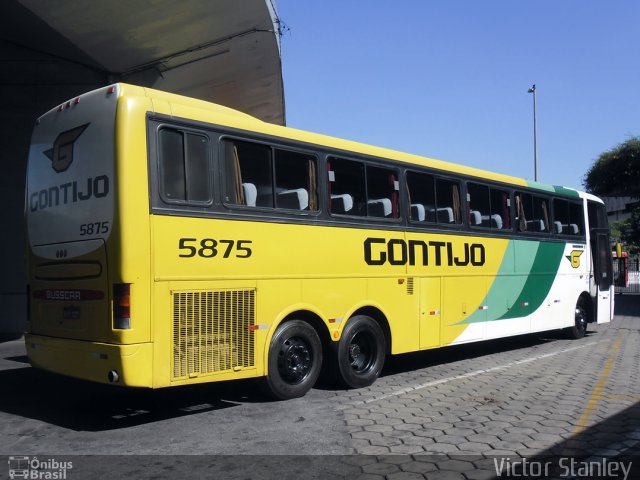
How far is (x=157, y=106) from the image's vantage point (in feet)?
21.2

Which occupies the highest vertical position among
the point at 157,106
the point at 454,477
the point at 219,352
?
the point at 157,106

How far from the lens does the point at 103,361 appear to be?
6.08 m

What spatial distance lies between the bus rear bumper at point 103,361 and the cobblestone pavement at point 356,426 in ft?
1.90

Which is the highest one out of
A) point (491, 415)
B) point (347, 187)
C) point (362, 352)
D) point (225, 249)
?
point (347, 187)

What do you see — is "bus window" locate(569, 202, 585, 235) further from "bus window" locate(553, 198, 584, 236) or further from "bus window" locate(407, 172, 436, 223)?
"bus window" locate(407, 172, 436, 223)

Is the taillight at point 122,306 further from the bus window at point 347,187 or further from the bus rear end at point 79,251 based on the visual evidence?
the bus window at point 347,187

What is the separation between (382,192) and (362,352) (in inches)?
91.3

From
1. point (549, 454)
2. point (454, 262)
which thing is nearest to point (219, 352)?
point (549, 454)

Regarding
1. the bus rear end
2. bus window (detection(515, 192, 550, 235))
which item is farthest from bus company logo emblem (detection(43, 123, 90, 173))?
bus window (detection(515, 192, 550, 235))

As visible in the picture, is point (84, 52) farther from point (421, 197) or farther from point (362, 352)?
point (362, 352)

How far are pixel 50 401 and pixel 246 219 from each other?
11.3ft

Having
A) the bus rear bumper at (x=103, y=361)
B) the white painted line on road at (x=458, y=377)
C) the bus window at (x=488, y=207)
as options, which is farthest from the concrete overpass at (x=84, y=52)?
the white painted line on road at (x=458, y=377)

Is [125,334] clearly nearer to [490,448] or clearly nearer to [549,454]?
[490,448]

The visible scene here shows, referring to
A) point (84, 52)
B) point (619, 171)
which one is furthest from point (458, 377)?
point (619, 171)
